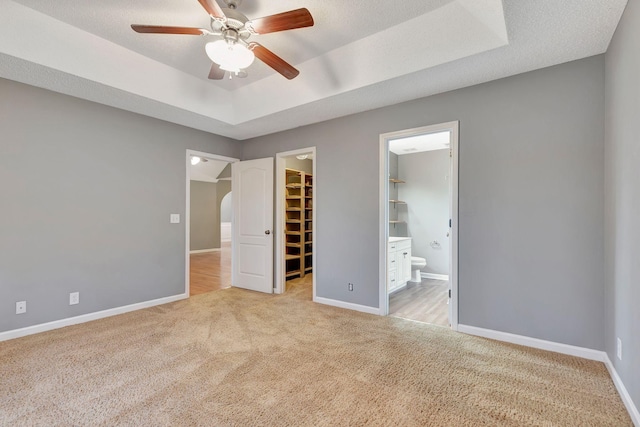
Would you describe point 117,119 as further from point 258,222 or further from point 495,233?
point 495,233

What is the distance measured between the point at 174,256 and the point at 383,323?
2.95 m

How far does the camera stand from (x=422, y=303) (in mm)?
4031

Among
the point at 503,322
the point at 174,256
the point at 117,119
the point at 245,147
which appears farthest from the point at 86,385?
the point at 245,147

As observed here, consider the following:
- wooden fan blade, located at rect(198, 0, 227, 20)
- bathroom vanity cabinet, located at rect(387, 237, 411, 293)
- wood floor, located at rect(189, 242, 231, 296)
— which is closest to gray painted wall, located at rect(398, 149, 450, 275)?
bathroom vanity cabinet, located at rect(387, 237, 411, 293)

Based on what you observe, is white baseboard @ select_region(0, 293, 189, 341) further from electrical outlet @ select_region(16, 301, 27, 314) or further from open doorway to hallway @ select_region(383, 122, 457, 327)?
open doorway to hallway @ select_region(383, 122, 457, 327)

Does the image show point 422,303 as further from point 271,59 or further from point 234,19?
point 234,19

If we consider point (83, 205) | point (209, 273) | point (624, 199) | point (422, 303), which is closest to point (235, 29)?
point (83, 205)

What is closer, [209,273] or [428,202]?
[428,202]

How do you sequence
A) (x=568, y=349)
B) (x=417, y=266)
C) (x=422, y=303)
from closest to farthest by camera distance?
(x=568, y=349), (x=422, y=303), (x=417, y=266)

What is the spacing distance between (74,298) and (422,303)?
418 centimetres

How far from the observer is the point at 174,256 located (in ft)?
13.5

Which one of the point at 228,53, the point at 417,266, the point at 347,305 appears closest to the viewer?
the point at 228,53

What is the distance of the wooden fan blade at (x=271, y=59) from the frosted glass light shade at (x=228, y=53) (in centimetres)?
7

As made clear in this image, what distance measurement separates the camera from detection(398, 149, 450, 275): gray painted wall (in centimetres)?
575
